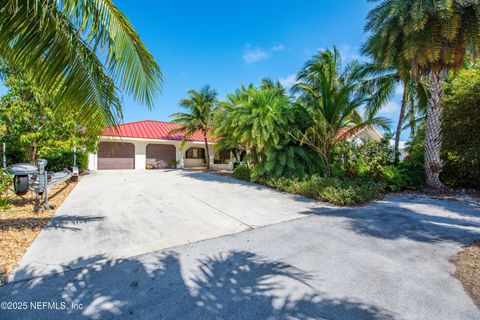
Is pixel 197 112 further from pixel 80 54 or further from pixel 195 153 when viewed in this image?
pixel 80 54

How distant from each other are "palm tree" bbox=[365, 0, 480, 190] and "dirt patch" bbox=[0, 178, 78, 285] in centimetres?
1210

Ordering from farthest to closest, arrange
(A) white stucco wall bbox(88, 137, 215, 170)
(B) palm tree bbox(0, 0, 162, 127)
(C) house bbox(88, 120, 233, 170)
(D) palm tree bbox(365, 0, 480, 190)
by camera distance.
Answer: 1. (C) house bbox(88, 120, 233, 170)
2. (A) white stucco wall bbox(88, 137, 215, 170)
3. (D) palm tree bbox(365, 0, 480, 190)
4. (B) palm tree bbox(0, 0, 162, 127)

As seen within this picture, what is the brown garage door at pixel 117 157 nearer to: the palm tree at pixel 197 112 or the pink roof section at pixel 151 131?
the pink roof section at pixel 151 131

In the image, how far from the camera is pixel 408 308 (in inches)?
92.7

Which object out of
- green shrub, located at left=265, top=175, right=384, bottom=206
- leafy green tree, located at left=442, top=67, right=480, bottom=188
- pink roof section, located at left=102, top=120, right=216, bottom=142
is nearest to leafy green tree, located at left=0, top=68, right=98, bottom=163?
green shrub, located at left=265, top=175, right=384, bottom=206

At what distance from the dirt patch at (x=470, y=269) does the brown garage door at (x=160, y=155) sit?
2032 cm

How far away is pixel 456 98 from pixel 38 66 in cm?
1267

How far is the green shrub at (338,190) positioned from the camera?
7062mm

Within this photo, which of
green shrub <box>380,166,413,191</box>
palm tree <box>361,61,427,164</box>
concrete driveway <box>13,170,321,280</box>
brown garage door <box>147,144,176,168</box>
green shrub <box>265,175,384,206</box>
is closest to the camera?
concrete driveway <box>13,170,321,280</box>

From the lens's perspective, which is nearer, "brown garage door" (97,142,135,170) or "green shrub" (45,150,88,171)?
"green shrub" (45,150,88,171)

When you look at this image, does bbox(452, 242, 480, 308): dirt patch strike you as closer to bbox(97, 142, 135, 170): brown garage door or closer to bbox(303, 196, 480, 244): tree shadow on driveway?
bbox(303, 196, 480, 244): tree shadow on driveway

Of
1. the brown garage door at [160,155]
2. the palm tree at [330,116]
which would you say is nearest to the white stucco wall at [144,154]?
the brown garage door at [160,155]

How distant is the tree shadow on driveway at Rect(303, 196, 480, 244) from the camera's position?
175 inches

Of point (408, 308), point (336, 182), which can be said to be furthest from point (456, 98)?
point (408, 308)
